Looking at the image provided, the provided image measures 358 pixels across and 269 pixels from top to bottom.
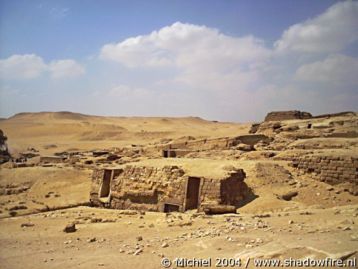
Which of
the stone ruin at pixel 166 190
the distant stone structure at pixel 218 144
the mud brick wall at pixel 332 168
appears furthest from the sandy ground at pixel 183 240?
the distant stone structure at pixel 218 144

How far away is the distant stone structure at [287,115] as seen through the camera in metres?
28.7

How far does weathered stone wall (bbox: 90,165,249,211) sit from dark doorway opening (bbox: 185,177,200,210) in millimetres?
127

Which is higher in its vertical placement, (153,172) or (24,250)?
(153,172)

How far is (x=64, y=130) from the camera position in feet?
214

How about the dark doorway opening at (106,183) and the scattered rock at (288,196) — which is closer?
the scattered rock at (288,196)

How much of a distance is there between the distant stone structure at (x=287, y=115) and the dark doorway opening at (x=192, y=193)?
1796 cm

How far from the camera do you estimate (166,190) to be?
1302 cm

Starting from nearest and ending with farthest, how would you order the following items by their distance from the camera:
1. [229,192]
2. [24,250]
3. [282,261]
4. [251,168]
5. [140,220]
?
[282,261] → [24,250] → [140,220] → [229,192] → [251,168]

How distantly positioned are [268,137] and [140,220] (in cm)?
1372

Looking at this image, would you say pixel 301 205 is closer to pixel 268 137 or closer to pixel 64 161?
pixel 268 137

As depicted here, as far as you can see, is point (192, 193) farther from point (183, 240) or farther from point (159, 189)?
point (183, 240)

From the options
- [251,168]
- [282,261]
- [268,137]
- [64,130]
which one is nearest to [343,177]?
[251,168]

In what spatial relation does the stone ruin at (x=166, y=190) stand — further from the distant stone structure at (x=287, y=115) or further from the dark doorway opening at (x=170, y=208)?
the distant stone structure at (x=287, y=115)

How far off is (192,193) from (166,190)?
40.1 inches
